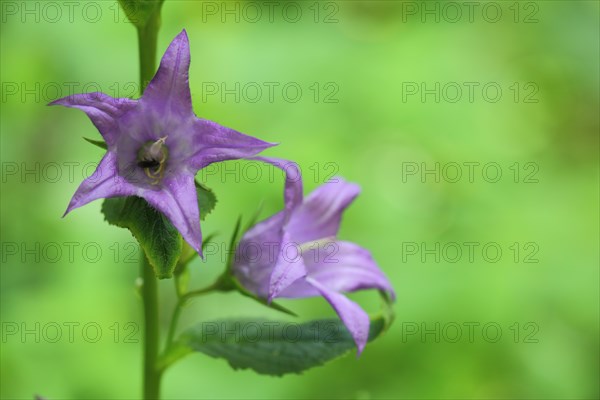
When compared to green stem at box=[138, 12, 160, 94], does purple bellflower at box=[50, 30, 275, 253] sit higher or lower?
lower

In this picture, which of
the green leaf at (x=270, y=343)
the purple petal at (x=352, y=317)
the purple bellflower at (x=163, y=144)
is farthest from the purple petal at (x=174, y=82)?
the green leaf at (x=270, y=343)

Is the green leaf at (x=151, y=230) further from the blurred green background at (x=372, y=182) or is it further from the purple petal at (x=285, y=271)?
the blurred green background at (x=372, y=182)

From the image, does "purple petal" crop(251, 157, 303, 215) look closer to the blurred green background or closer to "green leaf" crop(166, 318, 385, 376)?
"green leaf" crop(166, 318, 385, 376)

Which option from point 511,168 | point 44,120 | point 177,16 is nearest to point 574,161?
point 511,168

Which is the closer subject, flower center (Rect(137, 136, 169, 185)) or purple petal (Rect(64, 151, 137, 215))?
purple petal (Rect(64, 151, 137, 215))

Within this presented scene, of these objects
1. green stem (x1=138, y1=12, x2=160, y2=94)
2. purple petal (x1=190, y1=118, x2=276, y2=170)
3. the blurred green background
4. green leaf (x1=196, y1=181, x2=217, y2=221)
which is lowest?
the blurred green background

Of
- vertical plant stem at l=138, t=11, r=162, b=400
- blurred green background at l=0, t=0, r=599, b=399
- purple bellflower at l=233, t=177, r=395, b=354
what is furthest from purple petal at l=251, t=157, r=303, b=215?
blurred green background at l=0, t=0, r=599, b=399
